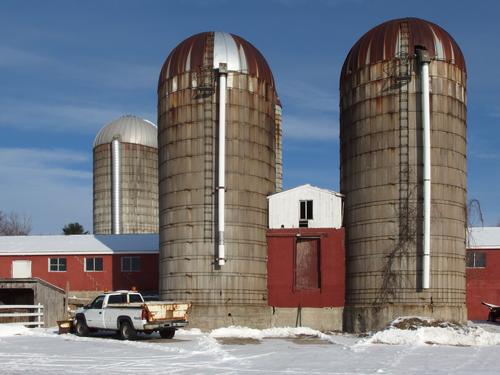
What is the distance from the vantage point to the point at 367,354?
24906mm

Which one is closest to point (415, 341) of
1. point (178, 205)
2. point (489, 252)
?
point (178, 205)

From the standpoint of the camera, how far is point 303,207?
41.5 m

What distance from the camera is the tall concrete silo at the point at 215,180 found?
128 ft

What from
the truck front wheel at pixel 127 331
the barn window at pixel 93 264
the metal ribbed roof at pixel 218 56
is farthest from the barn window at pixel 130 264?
the truck front wheel at pixel 127 331

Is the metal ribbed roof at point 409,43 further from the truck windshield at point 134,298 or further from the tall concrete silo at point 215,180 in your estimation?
the truck windshield at point 134,298

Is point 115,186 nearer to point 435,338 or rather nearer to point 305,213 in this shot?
point 305,213

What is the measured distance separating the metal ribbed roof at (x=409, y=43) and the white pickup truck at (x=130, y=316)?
1656 cm

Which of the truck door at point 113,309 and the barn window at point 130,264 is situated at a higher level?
the barn window at point 130,264

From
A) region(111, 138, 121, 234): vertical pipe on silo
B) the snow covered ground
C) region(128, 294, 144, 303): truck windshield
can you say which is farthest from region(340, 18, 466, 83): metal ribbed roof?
region(111, 138, 121, 234): vertical pipe on silo

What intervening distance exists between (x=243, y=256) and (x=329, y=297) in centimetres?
516

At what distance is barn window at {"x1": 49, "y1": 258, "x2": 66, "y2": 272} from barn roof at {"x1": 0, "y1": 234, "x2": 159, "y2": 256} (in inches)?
19.2

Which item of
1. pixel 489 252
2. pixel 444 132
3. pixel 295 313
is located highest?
pixel 444 132

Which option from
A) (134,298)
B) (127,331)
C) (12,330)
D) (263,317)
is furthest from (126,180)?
(127,331)

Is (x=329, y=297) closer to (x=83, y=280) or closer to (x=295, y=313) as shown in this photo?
(x=295, y=313)
